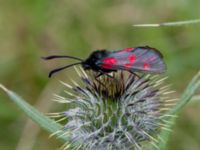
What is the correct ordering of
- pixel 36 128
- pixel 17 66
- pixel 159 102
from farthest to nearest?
pixel 17 66
pixel 36 128
pixel 159 102

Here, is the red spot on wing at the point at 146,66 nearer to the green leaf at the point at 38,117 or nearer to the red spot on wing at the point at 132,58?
the red spot on wing at the point at 132,58

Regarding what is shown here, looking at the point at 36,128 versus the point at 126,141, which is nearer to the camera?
the point at 126,141

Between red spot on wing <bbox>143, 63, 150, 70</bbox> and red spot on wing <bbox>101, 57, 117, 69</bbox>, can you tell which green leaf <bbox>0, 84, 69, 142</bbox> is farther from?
red spot on wing <bbox>143, 63, 150, 70</bbox>

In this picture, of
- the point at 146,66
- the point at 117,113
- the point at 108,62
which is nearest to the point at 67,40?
the point at 117,113

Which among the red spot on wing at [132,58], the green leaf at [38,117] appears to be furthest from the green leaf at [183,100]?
the green leaf at [38,117]

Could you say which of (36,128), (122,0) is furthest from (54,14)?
(36,128)

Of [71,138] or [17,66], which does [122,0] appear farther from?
[71,138]
